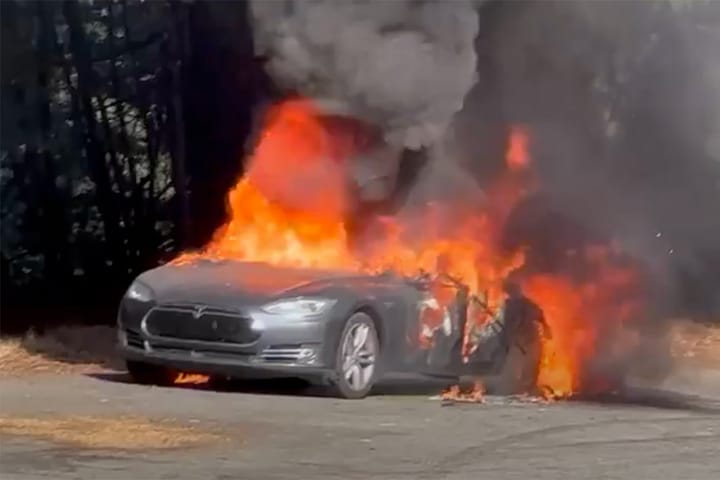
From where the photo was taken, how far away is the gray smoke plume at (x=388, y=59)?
1466 centimetres

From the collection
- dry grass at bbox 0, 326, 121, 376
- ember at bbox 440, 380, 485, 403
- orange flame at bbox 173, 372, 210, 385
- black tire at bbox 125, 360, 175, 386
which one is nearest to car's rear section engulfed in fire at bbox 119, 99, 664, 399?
ember at bbox 440, 380, 485, 403

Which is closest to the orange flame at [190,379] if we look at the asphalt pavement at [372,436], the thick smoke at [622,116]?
the asphalt pavement at [372,436]

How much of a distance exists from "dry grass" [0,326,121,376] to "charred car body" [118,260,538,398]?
185cm

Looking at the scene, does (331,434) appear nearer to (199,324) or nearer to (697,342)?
(199,324)

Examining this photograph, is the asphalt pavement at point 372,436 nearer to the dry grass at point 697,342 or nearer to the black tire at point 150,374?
the black tire at point 150,374

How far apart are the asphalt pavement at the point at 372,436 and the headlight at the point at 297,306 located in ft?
2.19

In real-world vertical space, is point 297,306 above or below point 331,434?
above

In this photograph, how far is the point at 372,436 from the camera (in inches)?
429

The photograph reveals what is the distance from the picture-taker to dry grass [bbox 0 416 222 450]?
Answer: 34.1 feet

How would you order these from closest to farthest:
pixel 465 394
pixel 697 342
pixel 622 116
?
pixel 465 394 < pixel 622 116 < pixel 697 342

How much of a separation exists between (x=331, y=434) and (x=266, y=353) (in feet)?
5.92

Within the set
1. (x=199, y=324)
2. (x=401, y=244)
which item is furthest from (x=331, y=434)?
(x=401, y=244)

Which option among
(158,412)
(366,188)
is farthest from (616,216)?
(158,412)

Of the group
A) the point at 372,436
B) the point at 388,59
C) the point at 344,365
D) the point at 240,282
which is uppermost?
the point at 388,59
